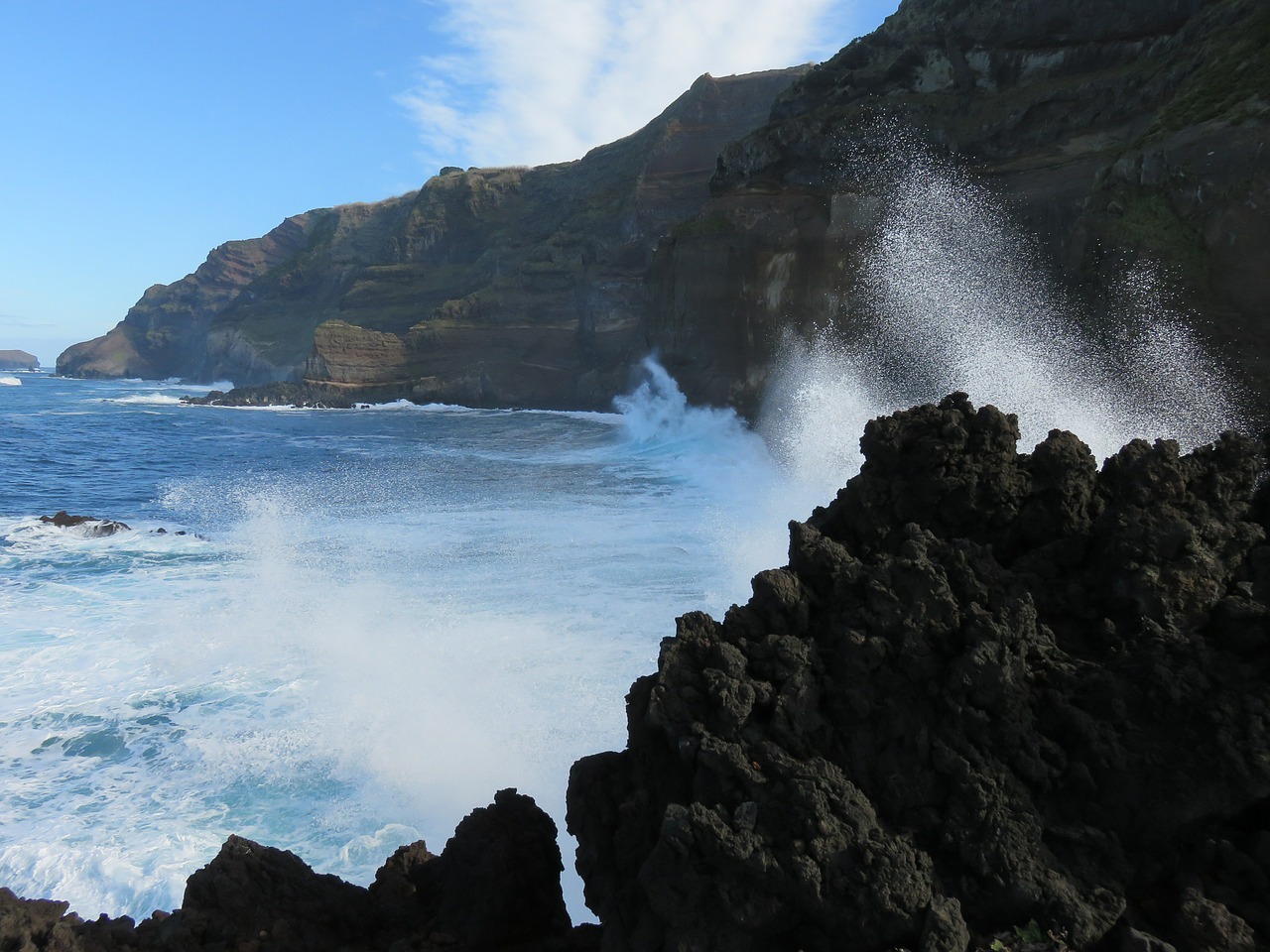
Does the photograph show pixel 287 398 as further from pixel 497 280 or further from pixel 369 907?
pixel 369 907

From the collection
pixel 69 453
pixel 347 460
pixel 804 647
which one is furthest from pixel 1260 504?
pixel 69 453

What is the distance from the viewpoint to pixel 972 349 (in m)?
19.8

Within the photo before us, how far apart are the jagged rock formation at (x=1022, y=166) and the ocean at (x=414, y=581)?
29.2 inches

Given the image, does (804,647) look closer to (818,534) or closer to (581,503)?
→ (818,534)

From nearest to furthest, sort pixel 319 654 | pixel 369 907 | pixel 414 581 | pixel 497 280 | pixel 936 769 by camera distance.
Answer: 1. pixel 936 769
2. pixel 369 907
3. pixel 319 654
4. pixel 414 581
5. pixel 497 280

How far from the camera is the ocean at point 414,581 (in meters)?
6.05

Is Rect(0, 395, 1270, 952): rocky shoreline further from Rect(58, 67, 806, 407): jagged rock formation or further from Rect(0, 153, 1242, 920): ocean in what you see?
Rect(58, 67, 806, 407): jagged rock formation

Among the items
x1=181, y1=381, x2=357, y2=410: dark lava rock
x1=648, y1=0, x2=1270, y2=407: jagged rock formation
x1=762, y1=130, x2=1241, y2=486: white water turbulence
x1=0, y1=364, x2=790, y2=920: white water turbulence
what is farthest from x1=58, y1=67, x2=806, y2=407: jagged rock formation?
x1=0, y1=364, x2=790, y2=920: white water turbulence

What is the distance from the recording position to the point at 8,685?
807cm

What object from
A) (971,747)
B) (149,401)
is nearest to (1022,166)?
(971,747)

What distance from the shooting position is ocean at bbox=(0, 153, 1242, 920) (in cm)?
605

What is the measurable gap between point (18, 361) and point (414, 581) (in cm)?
19202

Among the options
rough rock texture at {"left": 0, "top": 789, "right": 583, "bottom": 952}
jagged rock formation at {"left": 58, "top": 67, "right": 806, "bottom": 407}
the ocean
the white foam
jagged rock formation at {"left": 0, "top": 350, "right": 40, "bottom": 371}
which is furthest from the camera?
jagged rock formation at {"left": 0, "top": 350, "right": 40, "bottom": 371}

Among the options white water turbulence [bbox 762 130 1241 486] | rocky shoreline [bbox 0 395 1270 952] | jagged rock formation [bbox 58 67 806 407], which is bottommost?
rocky shoreline [bbox 0 395 1270 952]
